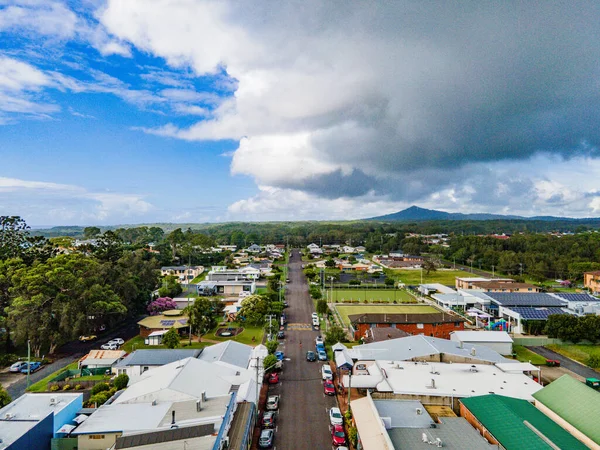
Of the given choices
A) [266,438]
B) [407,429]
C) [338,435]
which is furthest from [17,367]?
[407,429]

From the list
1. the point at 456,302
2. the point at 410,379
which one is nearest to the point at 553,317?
the point at 456,302

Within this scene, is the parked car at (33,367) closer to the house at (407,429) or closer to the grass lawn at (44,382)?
the grass lawn at (44,382)

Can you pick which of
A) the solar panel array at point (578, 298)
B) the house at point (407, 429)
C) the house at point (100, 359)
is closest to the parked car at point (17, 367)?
the house at point (100, 359)

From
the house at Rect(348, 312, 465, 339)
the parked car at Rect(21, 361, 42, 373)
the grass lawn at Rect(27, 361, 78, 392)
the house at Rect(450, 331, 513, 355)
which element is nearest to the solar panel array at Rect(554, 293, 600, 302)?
the house at Rect(348, 312, 465, 339)

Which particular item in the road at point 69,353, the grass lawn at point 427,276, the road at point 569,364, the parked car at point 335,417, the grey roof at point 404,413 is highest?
the grey roof at point 404,413

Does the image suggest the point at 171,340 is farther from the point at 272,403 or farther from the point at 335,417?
the point at 335,417
